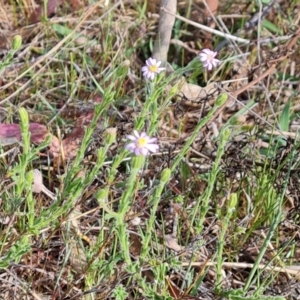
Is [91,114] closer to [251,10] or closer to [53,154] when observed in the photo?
[53,154]

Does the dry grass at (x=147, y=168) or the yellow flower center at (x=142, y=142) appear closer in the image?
the yellow flower center at (x=142, y=142)

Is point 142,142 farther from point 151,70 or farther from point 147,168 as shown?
point 147,168

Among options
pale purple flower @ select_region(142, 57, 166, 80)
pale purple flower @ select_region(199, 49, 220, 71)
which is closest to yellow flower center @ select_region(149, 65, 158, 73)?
pale purple flower @ select_region(142, 57, 166, 80)

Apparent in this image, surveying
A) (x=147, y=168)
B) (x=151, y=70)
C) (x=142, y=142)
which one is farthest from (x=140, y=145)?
(x=147, y=168)

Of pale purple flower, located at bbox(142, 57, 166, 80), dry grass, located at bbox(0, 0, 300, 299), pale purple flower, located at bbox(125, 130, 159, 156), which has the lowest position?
dry grass, located at bbox(0, 0, 300, 299)

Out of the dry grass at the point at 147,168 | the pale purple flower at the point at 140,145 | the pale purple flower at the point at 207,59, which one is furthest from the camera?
the pale purple flower at the point at 207,59

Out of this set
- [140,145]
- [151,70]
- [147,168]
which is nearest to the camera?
[140,145]

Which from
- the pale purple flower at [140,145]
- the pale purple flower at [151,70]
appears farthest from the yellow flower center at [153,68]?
the pale purple flower at [140,145]

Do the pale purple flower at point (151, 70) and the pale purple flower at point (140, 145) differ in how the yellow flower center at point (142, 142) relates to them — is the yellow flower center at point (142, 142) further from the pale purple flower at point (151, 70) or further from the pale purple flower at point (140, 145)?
the pale purple flower at point (151, 70)

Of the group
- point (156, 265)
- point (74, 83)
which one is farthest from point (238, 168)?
point (74, 83)

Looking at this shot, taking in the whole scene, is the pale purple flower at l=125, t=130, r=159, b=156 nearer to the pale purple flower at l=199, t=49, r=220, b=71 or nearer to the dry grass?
the dry grass

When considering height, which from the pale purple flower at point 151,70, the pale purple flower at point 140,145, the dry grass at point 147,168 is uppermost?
the pale purple flower at point 140,145
